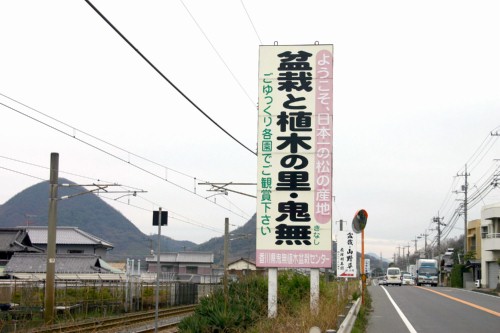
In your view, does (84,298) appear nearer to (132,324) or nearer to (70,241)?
(132,324)

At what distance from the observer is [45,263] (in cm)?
4694

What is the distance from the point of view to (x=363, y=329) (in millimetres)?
16953

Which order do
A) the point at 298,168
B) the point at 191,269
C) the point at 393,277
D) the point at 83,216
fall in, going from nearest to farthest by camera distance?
1. the point at 298,168
2. the point at 393,277
3. the point at 191,269
4. the point at 83,216

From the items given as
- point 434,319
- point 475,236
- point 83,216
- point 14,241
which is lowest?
point 434,319

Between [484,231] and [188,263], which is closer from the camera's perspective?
[484,231]

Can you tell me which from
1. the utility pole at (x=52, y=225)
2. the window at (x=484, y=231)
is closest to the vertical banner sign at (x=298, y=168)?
the utility pole at (x=52, y=225)

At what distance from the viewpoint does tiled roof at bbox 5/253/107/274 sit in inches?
1821

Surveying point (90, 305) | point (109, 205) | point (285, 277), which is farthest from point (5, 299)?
point (109, 205)

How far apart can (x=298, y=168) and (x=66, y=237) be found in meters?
50.6

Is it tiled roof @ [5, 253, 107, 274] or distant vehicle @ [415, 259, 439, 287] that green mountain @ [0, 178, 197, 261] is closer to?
distant vehicle @ [415, 259, 439, 287]

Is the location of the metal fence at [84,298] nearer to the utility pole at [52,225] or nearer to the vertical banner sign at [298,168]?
the utility pole at [52,225]

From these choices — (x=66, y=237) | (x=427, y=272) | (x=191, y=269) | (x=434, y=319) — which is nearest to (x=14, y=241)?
(x=66, y=237)

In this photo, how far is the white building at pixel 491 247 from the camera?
2352 inches

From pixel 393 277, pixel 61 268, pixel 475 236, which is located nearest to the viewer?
pixel 61 268
